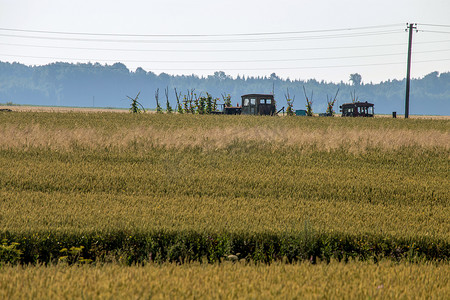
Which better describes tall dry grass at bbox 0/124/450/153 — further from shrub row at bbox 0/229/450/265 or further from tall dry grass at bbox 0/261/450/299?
tall dry grass at bbox 0/261/450/299

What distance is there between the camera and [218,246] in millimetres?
7613

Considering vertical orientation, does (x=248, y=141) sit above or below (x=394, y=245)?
above

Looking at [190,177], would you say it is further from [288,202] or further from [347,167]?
[347,167]

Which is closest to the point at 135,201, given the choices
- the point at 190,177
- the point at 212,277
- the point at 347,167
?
the point at 190,177

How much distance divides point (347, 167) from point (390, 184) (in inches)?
109

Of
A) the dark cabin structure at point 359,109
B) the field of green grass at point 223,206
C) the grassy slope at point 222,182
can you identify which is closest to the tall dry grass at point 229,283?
the field of green grass at point 223,206

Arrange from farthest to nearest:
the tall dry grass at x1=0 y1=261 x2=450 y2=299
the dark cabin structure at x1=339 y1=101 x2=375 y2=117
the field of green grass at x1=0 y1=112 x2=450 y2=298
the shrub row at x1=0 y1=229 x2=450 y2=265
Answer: the dark cabin structure at x1=339 y1=101 x2=375 y2=117
the shrub row at x1=0 y1=229 x2=450 y2=265
the field of green grass at x1=0 y1=112 x2=450 y2=298
the tall dry grass at x1=0 y1=261 x2=450 y2=299

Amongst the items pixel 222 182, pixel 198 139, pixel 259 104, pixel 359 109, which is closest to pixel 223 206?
pixel 222 182

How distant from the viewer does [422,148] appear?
19109 mm

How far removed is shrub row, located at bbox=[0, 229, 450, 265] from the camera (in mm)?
7461

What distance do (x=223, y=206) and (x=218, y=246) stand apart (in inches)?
89.2

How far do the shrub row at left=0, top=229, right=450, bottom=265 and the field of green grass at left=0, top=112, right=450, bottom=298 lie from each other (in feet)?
0.07

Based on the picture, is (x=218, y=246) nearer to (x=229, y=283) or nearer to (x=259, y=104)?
(x=229, y=283)

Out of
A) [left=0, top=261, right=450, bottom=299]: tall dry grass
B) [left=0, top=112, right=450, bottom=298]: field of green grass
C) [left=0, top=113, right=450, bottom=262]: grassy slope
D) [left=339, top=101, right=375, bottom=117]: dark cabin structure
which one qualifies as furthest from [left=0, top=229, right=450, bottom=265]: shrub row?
[left=339, top=101, right=375, bottom=117]: dark cabin structure
